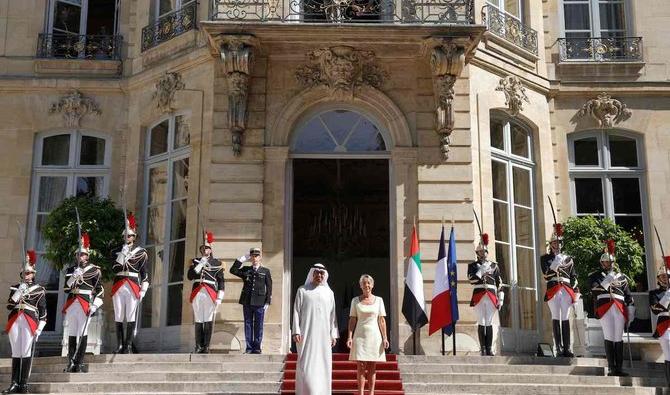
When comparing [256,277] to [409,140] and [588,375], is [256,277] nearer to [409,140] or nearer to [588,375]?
[409,140]

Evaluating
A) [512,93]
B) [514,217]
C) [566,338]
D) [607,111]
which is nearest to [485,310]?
[566,338]

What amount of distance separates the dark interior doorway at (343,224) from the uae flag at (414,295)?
644 centimetres

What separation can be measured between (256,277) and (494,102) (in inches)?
196

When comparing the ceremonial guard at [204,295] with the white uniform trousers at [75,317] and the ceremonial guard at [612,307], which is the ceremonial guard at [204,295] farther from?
the ceremonial guard at [612,307]

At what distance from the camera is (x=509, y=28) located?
47.8ft

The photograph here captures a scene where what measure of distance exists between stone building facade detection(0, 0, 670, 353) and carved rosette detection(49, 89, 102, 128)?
0.08ft

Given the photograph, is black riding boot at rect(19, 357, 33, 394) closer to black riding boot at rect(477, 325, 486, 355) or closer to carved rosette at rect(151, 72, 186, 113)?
carved rosette at rect(151, 72, 186, 113)

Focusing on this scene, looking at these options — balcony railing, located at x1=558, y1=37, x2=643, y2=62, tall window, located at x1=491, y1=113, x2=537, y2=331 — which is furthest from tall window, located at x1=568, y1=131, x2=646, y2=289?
balcony railing, located at x1=558, y1=37, x2=643, y2=62

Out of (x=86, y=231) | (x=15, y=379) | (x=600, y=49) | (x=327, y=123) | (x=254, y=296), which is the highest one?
(x=600, y=49)

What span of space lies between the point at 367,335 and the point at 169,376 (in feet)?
8.86

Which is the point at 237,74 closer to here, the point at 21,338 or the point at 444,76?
the point at 444,76

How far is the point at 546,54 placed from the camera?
15250mm

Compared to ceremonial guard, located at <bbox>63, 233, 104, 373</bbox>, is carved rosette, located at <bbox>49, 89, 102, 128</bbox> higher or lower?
higher

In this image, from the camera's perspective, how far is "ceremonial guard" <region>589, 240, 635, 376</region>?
11.2 metres
